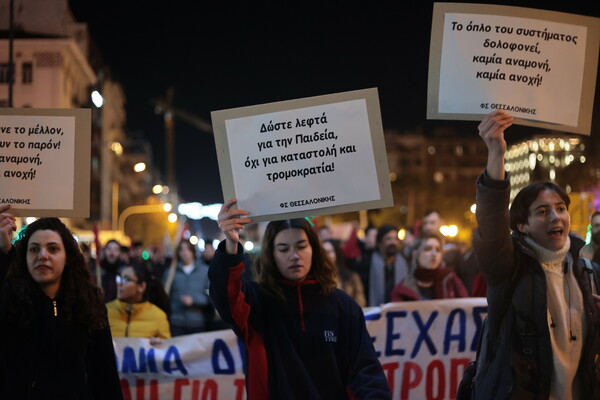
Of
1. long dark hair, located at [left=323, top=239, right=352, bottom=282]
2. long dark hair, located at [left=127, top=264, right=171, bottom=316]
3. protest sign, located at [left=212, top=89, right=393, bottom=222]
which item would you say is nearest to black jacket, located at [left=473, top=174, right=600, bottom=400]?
protest sign, located at [left=212, top=89, right=393, bottom=222]

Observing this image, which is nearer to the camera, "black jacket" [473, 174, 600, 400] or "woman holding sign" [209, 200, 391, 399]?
"black jacket" [473, 174, 600, 400]

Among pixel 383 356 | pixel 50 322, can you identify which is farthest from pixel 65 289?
pixel 383 356

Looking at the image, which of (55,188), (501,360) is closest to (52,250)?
(55,188)

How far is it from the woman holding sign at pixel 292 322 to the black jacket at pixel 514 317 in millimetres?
554

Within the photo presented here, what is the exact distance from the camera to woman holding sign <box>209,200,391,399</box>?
351cm

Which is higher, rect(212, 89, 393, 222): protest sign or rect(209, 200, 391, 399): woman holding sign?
rect(212, 89, 393, 222): protest sign

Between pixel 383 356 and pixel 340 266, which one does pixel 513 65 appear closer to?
pixel 383 356

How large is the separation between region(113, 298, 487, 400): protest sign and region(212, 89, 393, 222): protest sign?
2515 mm

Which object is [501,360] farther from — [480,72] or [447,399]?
[447,399]

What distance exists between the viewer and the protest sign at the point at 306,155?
366 centimetres

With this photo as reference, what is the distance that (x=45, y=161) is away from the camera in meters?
3.99

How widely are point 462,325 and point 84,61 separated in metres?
56.9

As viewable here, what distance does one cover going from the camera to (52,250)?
3846 mm

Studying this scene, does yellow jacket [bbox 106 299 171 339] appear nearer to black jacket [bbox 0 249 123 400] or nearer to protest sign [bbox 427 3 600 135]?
black jacket [bbox 0 249 123 400]
